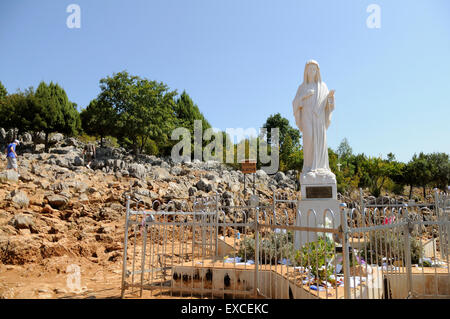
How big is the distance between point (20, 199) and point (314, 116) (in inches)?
363

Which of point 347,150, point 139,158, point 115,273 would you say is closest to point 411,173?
point 347,150

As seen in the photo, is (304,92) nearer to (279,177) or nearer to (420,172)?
(279,177)

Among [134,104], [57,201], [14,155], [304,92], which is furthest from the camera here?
[134,104]

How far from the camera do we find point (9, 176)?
11.5 m

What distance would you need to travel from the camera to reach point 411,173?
31781 mm

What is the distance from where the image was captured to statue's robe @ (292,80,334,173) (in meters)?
7.79

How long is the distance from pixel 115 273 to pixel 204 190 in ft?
29.2

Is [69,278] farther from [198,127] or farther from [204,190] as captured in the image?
[198,127]

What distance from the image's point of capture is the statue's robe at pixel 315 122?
7789 mm

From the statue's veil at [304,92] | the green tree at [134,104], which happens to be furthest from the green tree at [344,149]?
the statue's veil at [304,92]

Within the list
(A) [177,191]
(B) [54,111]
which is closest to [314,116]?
(A) [177,191]

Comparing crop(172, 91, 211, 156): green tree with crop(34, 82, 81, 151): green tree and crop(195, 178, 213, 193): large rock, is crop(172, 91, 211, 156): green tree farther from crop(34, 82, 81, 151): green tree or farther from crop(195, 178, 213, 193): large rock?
crop(195, 178, 213, 193): large rock

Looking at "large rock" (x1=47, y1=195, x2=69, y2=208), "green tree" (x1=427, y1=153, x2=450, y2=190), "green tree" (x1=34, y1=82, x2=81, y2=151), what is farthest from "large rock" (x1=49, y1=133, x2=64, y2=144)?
"green tree" (x1=427, y1=153, x2=450, y2=190)
